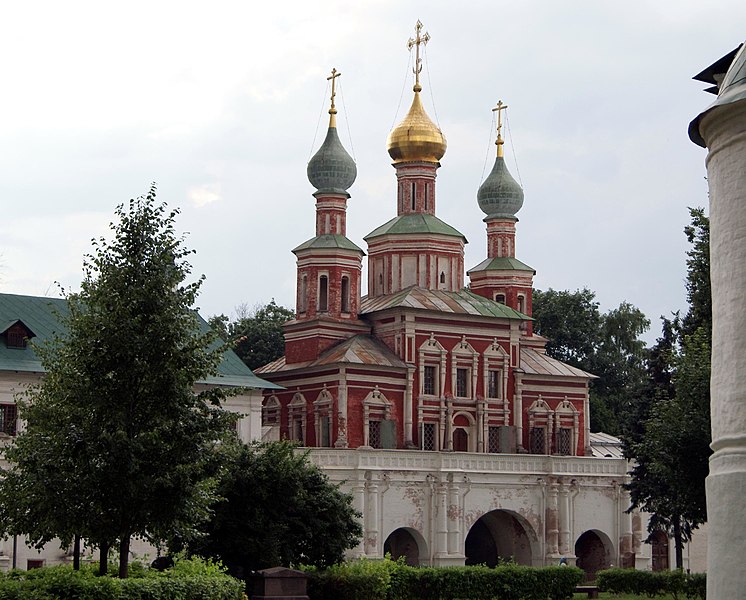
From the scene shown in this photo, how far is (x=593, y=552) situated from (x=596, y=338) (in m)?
24.1

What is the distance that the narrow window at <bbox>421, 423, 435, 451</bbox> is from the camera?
51.0m

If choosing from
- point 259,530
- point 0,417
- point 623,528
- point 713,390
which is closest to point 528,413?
point 623,528

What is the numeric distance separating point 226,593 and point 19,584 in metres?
3.44

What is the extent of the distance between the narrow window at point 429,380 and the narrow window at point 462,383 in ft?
3.38

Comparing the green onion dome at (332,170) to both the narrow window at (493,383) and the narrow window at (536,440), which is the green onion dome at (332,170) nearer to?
the narrow window at (493,383)

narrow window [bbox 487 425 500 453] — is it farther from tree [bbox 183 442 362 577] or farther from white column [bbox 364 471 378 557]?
tree [bbox 183 442 362 577]

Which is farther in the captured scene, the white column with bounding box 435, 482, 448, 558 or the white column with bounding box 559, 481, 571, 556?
the white column with bounding box 559, 481, 571, 556

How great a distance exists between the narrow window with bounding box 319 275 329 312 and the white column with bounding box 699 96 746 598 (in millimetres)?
38953

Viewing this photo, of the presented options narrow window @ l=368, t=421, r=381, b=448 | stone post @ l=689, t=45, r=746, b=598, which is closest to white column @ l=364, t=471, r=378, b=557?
narrow window @ l=368, t=421, r=381, b=448

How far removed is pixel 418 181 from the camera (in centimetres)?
5481

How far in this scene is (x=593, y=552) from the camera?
52.2 meters

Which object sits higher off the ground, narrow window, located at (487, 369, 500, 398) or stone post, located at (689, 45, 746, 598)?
narrow window, located at (487, 369, 500, 398)

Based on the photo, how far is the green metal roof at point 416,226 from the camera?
53781 mm

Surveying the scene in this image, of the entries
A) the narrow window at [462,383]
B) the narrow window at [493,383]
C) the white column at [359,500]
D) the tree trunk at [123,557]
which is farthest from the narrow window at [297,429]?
the tree trunk at [123,557]
